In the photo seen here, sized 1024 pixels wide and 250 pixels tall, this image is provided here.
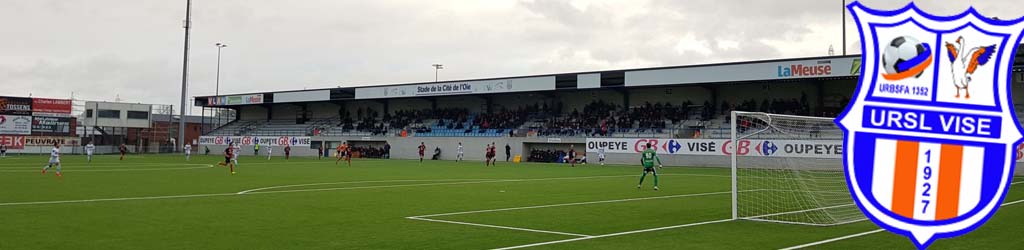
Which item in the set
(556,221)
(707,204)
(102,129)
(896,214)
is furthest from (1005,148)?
(102,129)

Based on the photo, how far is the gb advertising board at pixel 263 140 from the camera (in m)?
71.4

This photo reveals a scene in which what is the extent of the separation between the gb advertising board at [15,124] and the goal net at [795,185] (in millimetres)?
69256

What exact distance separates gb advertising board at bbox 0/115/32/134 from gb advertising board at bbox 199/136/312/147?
15.7 metres

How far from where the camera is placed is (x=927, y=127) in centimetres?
313

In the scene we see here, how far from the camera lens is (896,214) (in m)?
3.16

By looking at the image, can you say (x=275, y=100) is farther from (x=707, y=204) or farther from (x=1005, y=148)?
(x=1005, y=148)

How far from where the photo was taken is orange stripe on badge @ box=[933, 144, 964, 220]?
315cm

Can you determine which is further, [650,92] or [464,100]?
[464,100]

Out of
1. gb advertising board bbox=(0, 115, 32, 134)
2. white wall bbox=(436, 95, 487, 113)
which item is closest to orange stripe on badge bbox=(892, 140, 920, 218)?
white wall bbox=(436, 95, 487, 113)

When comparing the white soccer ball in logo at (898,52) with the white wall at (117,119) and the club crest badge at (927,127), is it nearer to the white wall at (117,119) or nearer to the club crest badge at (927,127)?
the club crest badge at (927,127)

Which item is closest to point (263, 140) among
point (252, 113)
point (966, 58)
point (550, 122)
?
point (252, 113)

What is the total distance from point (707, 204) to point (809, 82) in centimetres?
3773

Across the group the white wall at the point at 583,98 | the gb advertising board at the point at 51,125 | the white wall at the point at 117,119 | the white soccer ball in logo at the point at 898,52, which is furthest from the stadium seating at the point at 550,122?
the white soccer ball in logo at the point at 898,52

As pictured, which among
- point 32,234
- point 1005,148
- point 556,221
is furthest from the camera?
point 556,221
